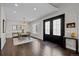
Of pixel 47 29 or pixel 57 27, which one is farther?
pixel 47 29

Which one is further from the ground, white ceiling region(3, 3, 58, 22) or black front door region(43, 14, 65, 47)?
white ceiling region(3, 3, 58, 22)

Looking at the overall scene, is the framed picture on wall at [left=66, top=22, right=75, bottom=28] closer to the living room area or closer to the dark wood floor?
the living room area

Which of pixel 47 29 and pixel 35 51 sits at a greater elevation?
pixel 47 29

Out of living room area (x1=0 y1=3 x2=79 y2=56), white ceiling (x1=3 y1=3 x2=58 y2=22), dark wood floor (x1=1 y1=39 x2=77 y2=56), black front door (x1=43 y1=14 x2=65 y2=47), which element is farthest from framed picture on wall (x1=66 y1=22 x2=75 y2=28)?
dark wood floor (x1=1 y1=39 x2=77 y2=56)

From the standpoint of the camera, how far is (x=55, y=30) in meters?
6.47

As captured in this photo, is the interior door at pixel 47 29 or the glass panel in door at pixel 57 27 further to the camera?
the interior door at pixel 47 29

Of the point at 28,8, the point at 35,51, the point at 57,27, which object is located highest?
the point at 28,8

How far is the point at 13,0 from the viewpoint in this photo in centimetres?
190

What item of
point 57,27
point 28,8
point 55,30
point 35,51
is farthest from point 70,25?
point 28,8

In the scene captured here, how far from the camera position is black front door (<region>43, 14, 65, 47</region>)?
5711 millimetres

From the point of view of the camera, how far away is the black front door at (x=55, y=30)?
571 centimetres

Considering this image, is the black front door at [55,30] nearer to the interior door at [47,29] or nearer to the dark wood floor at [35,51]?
the interior door at [47,29]

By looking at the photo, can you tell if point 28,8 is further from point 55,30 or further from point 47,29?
point 47,29

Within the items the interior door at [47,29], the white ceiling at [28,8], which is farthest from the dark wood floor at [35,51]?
the interior door at [47,29]
